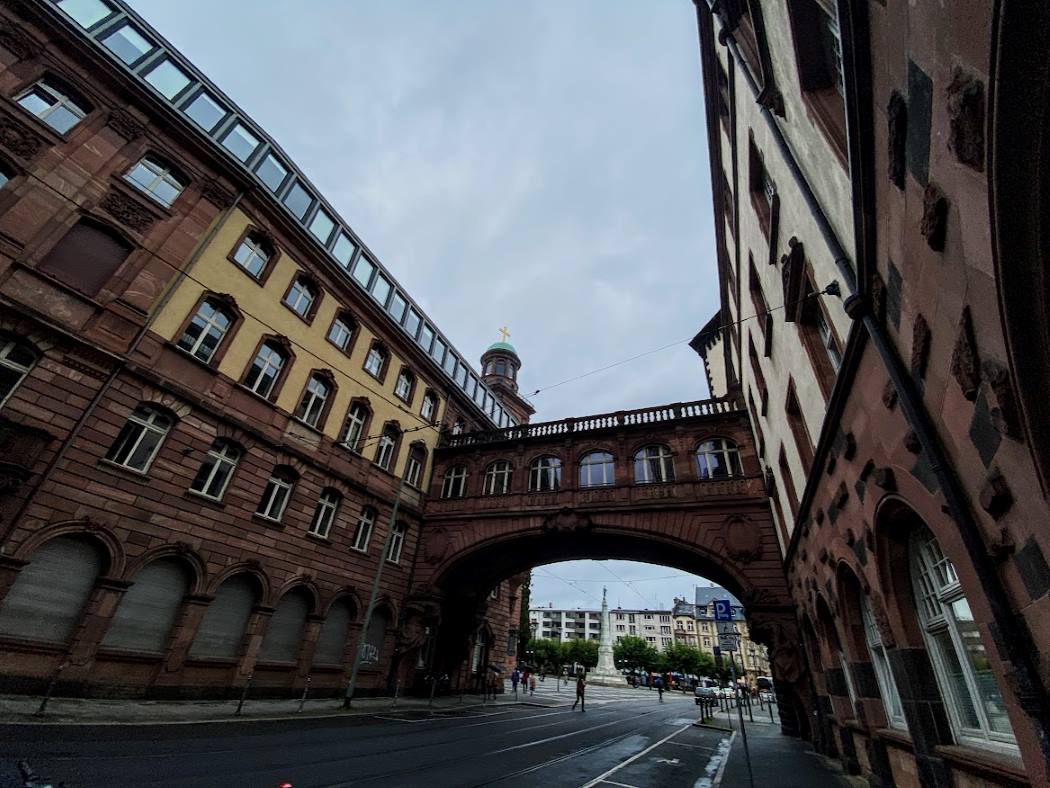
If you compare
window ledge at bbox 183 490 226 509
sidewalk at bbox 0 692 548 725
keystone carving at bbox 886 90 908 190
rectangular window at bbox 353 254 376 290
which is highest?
rectangular window at bbox 353 254 376 290

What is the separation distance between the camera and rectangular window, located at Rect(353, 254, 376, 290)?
825 inches

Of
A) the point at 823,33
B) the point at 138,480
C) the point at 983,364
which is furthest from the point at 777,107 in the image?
the point at 138,480

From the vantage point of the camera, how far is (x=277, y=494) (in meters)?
15.7

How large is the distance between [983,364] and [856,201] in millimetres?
2308

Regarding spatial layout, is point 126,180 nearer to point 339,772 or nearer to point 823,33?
point 339,772

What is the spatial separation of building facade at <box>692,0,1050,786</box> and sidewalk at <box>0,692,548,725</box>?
12328mm

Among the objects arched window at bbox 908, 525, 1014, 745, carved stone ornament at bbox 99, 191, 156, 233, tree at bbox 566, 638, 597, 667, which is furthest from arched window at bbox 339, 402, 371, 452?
tree at bbox 566, 638, 597, 667

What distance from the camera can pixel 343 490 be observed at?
17.8 metres

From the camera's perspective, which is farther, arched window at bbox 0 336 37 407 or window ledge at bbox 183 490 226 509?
window ledge at bbox 183 490 226 509

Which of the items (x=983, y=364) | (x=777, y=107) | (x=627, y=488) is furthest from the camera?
(x=627, y=488)

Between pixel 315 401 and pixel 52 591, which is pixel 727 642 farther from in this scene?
pixel 315 401

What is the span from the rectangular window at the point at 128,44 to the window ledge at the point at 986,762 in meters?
22.6

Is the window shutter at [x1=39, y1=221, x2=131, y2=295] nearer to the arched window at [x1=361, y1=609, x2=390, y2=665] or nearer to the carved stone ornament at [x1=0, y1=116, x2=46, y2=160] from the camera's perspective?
the carved stone ornament at [x1=0, y1=116, x2=46, y2=160]

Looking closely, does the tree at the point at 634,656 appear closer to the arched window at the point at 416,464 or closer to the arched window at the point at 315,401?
the arched window at the point at 416,464
